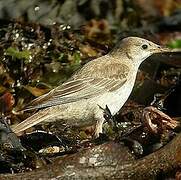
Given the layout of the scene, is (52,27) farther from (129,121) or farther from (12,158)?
(12,158)

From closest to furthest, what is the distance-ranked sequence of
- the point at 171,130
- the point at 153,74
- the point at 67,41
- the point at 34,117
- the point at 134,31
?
the point at 171,130 < the point at 34,117 < the point at 153,74 < the point at 67,41 < the point at 134,31

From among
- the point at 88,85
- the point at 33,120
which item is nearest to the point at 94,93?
the point at 88,85

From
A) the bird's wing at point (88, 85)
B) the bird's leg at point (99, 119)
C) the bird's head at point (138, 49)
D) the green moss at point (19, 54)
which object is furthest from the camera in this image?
the green moss at point (19, 54)

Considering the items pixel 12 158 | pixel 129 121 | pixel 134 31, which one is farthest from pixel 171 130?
pixel 134 31

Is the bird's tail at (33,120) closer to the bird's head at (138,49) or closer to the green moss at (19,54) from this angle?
the bird's head at (138,49)

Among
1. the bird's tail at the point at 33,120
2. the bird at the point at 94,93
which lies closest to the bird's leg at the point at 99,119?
the bird at the point at 94,93

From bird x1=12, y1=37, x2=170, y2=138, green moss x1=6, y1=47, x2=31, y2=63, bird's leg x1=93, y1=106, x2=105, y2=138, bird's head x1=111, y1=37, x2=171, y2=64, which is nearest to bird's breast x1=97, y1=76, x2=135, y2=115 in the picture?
bird x1=12, y1=37, x2=170, y2=138

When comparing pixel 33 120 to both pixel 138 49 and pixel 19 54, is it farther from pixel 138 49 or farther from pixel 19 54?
pixel 19 54
